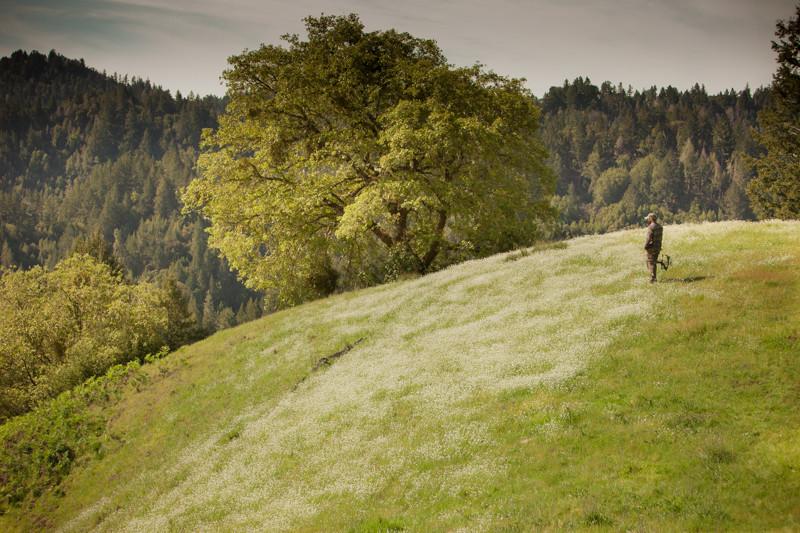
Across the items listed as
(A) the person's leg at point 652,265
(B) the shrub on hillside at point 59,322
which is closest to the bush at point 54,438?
(B) the shrub on hillside at point 59,322

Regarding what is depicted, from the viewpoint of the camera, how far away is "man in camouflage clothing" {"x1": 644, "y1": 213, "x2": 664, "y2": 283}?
989 inches

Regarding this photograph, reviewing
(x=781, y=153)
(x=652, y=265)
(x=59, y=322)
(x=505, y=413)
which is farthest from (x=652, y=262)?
(x=781, y=153)

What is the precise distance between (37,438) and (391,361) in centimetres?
2180

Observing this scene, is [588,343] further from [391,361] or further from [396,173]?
[396,173]

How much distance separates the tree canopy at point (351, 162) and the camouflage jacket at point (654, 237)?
17254mm

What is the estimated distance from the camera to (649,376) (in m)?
17.8

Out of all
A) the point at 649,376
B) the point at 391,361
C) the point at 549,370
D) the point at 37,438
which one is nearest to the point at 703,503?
the point at 649,376

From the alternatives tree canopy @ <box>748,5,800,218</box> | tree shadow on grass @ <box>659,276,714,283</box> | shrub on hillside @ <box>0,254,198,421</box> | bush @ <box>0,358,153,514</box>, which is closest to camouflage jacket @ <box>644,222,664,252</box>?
tree shadow on grass @ <box>659,276,714,283</box>

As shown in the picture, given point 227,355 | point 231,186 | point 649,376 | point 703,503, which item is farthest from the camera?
point 231,186

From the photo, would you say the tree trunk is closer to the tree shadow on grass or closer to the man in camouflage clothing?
the man in camouflage clothing

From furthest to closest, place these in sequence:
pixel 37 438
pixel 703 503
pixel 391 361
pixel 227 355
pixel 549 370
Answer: pixel 227 355
pixel 37 438
pixel 391 361
pixel 549 370
pixel 703 503

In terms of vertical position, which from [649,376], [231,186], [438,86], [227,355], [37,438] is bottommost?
[37,438]

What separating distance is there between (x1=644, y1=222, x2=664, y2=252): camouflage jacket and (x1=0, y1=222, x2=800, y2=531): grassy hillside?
64.4 inches

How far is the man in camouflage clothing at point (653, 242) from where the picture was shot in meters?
25.1
